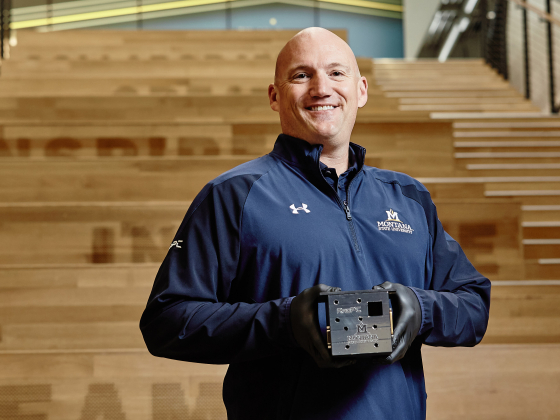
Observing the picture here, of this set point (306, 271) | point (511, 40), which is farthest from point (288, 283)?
point (511, 40)

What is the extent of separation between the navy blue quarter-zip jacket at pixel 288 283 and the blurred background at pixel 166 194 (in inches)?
24.5

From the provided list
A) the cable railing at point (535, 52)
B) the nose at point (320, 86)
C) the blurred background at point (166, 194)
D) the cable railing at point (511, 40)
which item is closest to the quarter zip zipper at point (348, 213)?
the nose at point (320, 86)

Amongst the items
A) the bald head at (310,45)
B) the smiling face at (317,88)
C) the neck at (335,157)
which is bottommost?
the neck at (335,157)

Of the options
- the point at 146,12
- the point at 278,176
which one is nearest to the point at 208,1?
the point at 146,12

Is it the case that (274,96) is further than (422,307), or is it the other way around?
(274,96)

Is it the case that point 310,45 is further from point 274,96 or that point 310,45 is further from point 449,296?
point 449,296

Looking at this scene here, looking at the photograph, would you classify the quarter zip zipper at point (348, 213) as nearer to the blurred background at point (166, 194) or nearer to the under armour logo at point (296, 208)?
the under armour logo at point (296, 208)

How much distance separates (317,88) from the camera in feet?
2.58

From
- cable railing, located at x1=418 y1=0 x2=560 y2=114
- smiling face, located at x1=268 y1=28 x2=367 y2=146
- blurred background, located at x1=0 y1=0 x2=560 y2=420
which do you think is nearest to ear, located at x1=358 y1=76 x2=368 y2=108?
smiling face, located at x1=268 y1=28 x2=367 y2=146

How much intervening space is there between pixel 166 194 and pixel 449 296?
128 centimetres

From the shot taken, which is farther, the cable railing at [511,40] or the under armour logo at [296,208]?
the cable railing at [511,40]

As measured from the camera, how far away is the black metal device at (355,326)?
0.59 m

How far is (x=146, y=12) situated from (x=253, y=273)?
654 centimetres

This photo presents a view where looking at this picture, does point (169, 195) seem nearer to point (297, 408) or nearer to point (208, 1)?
point (297, 408)
